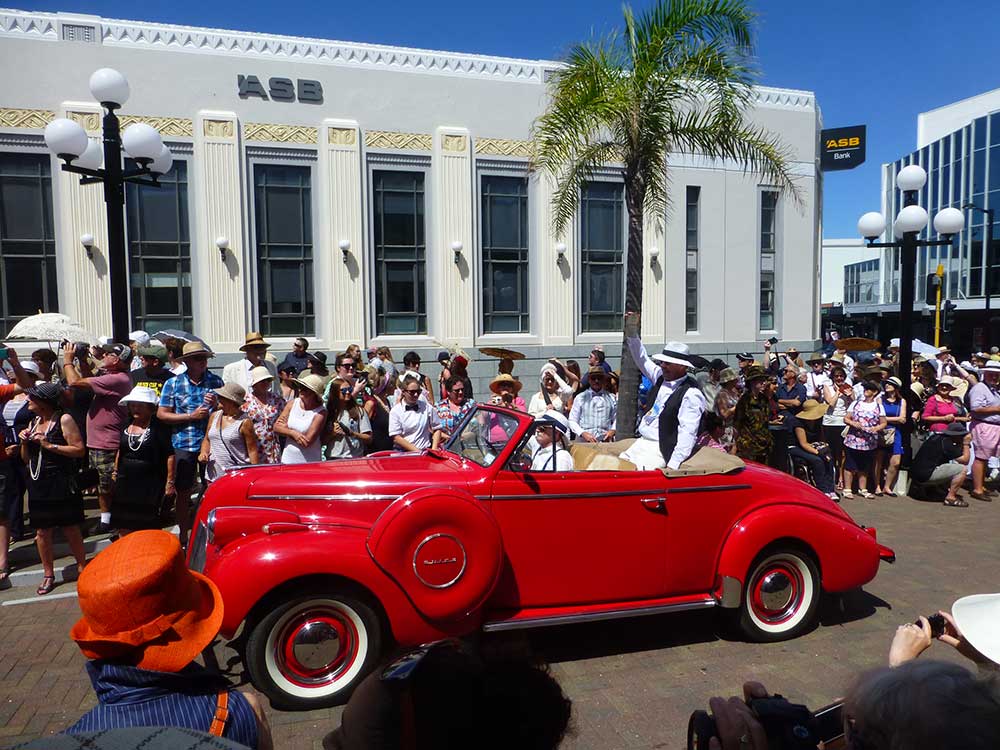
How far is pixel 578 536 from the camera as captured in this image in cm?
445

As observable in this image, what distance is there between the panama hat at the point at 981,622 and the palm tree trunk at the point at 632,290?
7059mm

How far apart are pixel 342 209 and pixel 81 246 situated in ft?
17.4

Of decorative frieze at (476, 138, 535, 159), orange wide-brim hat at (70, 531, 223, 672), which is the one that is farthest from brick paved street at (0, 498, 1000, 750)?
decorative frieze at (476, 138, 535, 159)

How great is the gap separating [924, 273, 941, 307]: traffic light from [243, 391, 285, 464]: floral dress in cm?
2017

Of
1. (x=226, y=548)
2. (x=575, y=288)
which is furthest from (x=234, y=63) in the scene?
(x=226, y=548)

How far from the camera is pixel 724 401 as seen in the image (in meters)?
8.76

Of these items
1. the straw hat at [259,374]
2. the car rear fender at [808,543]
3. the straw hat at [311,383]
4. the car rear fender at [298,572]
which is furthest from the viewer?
the straw hat at [259,374]

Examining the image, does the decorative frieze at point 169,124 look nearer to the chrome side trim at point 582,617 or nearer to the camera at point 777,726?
the chrome side trim at point 582,617

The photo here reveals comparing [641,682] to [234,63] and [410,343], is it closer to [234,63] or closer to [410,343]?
[410,343]

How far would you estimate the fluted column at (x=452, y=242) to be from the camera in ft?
52.0

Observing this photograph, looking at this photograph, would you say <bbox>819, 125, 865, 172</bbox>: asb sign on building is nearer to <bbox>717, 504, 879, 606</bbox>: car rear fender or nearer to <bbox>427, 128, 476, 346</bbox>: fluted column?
<bbox>427, 128, 476, 346</bbox>: fluted column

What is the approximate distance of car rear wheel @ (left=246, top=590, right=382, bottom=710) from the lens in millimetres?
3803

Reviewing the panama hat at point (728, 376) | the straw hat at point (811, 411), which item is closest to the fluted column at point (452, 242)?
the panama hat at point (728, 376)

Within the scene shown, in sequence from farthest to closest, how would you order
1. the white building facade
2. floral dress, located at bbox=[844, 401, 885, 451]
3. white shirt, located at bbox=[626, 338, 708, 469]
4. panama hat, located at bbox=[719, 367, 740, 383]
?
the white building facade < floral dress, located at bbox=[844, 401, 885, 451] < panama hat, located at bbox=[719, 367, 740, 383] < white shirt, located at bbox=[626, 338, 708, 469]
